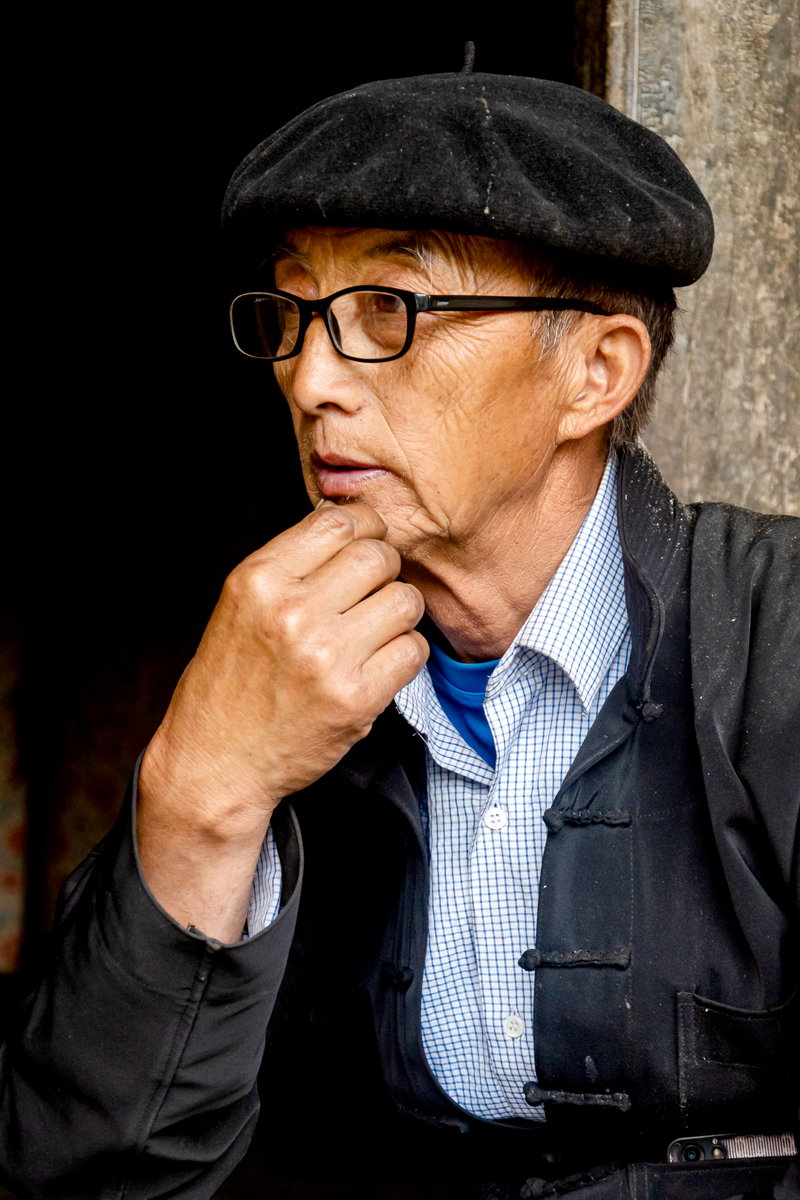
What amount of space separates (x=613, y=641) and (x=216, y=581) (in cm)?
297

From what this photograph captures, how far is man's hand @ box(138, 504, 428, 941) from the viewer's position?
1.46 meters

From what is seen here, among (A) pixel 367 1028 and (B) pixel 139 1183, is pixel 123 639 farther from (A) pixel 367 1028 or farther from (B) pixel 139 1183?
(B) pixel 139 1183

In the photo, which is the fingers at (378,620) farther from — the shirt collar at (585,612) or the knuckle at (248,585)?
the shirt collar at (585,612)

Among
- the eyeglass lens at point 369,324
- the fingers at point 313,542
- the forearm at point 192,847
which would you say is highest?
the eyeglass lens at point 369,324

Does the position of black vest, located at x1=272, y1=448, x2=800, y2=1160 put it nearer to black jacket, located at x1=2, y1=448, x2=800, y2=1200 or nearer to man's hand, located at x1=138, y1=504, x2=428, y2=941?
black jacket, located at x1=2, y1=448, x2=800, y2=1200

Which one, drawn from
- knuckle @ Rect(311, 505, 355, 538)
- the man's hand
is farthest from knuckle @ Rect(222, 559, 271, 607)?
knuckle @ Rect(311, 505, 355, 538)

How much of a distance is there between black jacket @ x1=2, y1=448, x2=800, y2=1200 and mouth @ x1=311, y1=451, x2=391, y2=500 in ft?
1.29

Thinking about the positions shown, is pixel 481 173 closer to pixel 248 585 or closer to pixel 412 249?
pixel 412 249

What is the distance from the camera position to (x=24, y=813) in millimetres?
4309

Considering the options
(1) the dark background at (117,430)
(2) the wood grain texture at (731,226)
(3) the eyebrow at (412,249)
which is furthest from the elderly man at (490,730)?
(1) the dark background at (117,430)

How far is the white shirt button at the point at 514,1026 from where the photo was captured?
1.67 meters

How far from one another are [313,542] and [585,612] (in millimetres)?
466

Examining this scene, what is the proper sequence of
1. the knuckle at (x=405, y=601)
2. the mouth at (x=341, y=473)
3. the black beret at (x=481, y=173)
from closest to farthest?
the black beret at (x=481, y=173), the knuckle at (x=405, y=601), the mouth at (x=341, y=473)

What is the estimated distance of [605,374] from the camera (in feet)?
5.81
